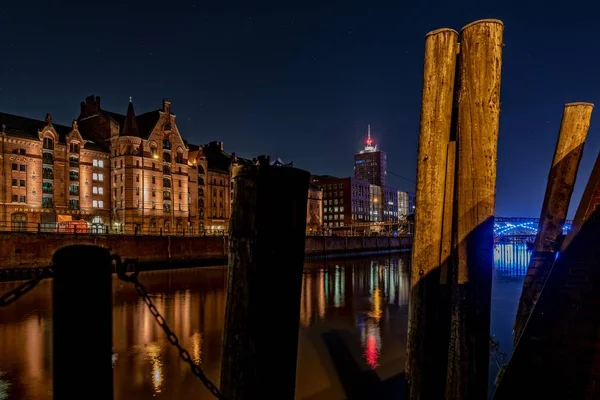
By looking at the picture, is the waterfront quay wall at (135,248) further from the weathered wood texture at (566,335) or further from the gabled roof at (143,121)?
the gabled roof at (143,121)

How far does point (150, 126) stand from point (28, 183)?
833 inches

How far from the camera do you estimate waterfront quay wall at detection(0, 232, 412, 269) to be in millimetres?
33750

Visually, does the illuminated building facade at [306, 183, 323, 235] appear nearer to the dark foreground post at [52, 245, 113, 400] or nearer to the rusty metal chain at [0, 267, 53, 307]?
the rusty metal chain at [0, 267, 53, 307]

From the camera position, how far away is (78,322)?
235cm

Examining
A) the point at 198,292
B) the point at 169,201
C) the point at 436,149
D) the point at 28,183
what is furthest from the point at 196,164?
the point at 436,149

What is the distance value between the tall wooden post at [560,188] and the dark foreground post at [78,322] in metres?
7.29

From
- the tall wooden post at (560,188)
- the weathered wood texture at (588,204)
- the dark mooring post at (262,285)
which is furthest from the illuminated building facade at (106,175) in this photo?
the dark mooring post at (262,285)

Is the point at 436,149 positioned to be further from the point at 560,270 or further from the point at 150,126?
the point at 150,126

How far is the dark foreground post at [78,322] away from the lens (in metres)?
2.33

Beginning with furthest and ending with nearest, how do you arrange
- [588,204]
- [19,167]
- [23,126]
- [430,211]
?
[23,126] → [19,167] → [430,211] → [588,204]

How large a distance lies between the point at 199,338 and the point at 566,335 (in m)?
13.4

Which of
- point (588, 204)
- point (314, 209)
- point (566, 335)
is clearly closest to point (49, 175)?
point (314, 209)

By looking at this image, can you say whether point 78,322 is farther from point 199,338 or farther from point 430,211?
point 199,338

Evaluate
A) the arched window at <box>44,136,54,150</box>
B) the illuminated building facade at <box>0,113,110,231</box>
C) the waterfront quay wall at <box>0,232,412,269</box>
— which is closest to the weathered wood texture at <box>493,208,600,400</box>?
the waterfront quay wall at <box>0,232,412,269</box>
